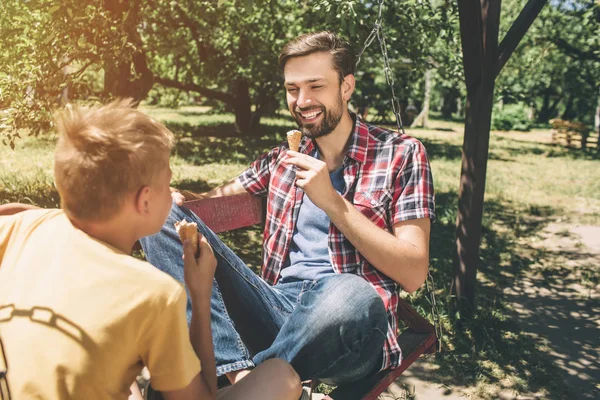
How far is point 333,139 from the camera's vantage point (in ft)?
8.90

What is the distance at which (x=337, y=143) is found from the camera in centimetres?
271

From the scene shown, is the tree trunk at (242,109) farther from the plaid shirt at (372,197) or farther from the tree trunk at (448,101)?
the tree trunk at (448,101)

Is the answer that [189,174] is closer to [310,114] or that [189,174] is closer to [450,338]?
[450,338]

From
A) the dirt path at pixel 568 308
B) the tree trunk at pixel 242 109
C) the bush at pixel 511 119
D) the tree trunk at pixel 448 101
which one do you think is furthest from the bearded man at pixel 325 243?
the tree trunk at pixel 448 101

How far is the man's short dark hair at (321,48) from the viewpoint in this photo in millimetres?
2611

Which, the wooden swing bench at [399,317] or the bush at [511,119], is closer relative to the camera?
the wooden swing bench at [399,317]

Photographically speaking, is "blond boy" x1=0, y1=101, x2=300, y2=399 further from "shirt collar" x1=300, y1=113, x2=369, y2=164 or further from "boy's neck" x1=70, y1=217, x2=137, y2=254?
"shirt collar" x1=300, y1=113, x2=369, y2=164

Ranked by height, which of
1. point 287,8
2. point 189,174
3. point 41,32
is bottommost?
point 189,174

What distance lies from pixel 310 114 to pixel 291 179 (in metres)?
0.35

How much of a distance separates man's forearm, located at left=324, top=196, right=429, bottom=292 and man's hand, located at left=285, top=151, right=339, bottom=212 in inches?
1.6

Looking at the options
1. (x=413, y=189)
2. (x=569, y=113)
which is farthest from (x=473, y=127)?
(x=569, y=113)

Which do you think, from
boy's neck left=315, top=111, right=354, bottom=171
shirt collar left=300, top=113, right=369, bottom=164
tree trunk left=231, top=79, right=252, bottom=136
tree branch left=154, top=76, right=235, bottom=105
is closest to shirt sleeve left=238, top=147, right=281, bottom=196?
boy's neck left=315, top=111, right=354, bottom=171

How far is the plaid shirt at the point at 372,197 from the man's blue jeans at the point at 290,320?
0.85 feet

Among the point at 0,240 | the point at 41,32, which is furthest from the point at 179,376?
the point at 41,32
